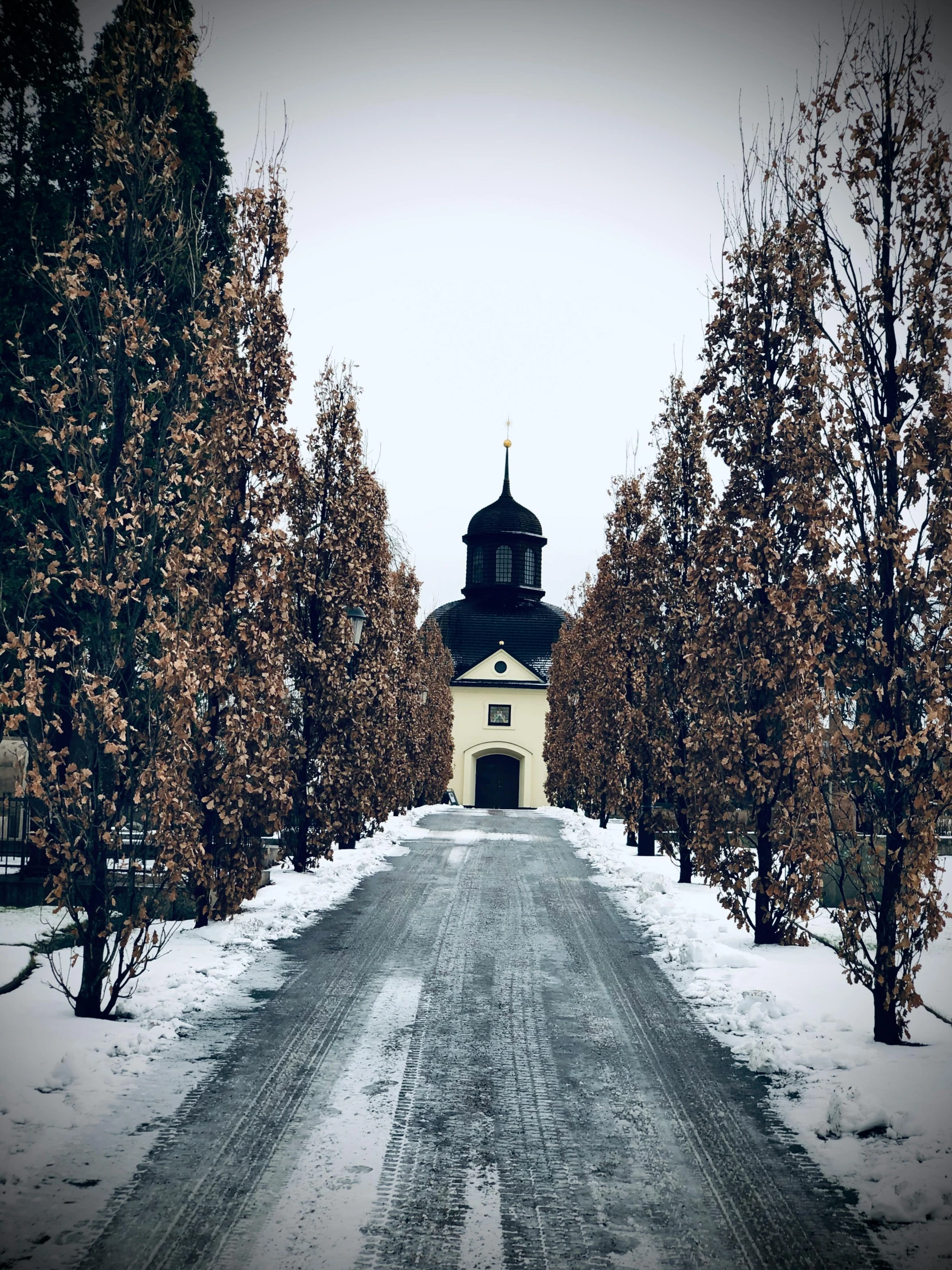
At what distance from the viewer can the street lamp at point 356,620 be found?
15.3 m

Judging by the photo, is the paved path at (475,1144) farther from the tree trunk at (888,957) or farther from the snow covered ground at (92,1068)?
the tree trunk at (888,957)

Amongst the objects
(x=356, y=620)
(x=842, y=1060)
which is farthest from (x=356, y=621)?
(x=842, y=1060)

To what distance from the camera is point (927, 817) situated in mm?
6281

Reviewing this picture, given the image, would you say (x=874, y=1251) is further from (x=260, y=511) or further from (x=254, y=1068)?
(x=260, y=511)

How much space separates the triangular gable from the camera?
47500 mm

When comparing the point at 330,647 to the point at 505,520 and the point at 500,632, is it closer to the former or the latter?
the point at 500,632

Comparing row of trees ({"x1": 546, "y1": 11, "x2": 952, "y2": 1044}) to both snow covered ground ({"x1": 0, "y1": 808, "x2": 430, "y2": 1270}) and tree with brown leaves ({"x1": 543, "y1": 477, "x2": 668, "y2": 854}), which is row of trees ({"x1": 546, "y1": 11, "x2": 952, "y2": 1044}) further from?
snow covered ground ({"x1": 0, "y1": 808, "x2": 430, "y2": 1270})

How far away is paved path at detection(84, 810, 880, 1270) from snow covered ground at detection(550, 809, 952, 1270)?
0.22 meters

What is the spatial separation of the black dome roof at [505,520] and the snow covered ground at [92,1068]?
42455 millimetres

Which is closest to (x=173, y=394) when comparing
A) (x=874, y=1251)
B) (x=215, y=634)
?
(x=215, y=634)

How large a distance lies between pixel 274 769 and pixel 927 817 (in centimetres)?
699

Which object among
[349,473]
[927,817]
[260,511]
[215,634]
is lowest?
[927,817]

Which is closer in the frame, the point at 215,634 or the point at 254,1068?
the point at 254,1068

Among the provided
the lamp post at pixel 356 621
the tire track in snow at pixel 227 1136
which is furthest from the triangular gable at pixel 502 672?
the tire track in snow at pixel 227 1136
